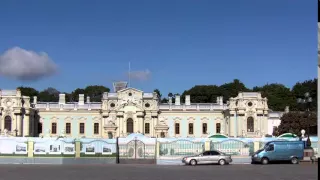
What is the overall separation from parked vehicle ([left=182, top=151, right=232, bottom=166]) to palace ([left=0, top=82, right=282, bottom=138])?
40.2 meters

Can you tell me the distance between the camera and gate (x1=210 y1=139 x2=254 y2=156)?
44.7m

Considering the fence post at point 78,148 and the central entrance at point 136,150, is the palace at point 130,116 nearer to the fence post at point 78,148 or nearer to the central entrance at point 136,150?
the central entrance at point 136,150

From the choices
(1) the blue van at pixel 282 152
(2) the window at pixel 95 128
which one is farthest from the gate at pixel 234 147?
(2) the window at pixel 95 128

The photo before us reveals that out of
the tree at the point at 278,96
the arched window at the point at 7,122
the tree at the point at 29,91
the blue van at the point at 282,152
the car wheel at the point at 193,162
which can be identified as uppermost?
the tree at the point at 29,91

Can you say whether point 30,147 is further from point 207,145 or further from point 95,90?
point 95,90

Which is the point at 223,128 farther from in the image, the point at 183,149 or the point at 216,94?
the point at 183,149

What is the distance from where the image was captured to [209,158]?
137ft

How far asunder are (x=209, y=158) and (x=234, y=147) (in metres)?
3.79

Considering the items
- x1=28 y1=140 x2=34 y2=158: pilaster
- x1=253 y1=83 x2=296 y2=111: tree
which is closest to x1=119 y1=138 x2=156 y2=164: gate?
x1=28 y1=140 x2=34 y2=158: pilaster

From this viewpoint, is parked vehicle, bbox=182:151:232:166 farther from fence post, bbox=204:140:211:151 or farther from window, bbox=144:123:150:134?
window, bbox=144:123:150:134

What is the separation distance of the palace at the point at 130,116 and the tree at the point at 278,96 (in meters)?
24.8

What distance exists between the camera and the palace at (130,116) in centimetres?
8425

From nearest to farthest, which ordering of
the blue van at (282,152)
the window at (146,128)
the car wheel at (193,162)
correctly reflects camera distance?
the car wheel at (193,162)
the blue van at (282,152)
the window at (146,128)

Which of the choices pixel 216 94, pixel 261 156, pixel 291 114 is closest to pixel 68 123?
pixel 291 114
